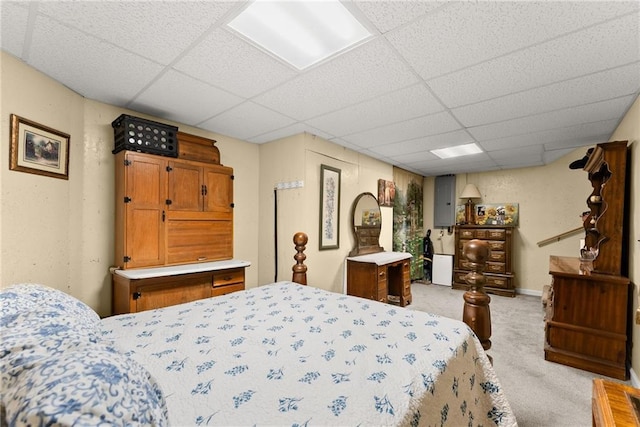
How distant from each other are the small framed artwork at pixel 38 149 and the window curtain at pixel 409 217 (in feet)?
15.5

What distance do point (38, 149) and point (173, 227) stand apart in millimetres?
1152

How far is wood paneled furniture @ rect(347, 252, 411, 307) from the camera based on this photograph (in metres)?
3.67

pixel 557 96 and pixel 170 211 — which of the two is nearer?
pixel 557 96

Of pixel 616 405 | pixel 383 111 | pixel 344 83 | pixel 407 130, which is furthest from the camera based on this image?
pixel 407 130

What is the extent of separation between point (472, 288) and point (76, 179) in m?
3.30

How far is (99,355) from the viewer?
2.02ft

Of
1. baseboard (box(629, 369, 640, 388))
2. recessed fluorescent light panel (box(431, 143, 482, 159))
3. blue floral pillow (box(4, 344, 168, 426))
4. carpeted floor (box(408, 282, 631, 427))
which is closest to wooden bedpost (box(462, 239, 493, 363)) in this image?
carpeted floor (box(408, 282, 631, 427))

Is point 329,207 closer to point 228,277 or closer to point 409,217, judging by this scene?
point 228,277

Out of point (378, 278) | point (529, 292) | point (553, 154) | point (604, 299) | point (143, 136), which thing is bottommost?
point (529, 292)

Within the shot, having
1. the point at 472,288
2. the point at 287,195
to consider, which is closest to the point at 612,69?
the point at 472,288

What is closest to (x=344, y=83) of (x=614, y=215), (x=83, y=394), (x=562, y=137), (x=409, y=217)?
(x=83, y=394)

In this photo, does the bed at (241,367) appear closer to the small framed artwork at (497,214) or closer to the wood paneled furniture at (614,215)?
the wood paneled furniture at (614,215)

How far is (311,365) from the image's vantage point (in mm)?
1092

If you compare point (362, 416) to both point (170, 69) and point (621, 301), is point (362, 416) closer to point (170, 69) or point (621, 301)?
point (170, 69)
